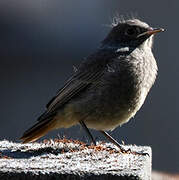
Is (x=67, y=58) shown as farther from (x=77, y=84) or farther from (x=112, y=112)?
(x=112, y=112)

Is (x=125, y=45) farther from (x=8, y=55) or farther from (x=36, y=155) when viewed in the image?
(x=8, y=55)

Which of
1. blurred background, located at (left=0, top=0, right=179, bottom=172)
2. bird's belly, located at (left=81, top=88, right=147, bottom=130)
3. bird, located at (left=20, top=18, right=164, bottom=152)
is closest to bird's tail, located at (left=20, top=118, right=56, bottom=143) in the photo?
bird, located at (left=20, top=18, right=164, bottom=152)

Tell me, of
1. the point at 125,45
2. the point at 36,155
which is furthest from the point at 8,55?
the point at 36,155

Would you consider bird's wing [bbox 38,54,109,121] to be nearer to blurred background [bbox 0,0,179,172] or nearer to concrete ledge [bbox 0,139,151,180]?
concrete ledge [bbox 0,139,151,180]

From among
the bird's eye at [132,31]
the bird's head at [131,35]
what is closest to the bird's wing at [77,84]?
the bird's head at [131,35]

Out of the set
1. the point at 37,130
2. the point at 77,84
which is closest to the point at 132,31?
the point at 77,84

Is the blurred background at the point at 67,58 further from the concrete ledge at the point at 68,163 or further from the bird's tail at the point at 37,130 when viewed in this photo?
the concrete ledge at the point at 68,163
